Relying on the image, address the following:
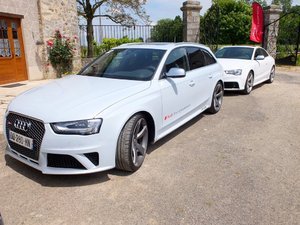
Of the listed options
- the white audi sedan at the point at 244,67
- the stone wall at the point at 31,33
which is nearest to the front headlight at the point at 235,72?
the white audi sedan at the point at 244,67

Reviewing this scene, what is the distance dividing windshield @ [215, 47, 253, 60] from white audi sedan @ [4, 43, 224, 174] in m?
4.80

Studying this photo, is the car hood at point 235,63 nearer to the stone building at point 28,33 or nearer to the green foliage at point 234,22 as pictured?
the stone building at point 28,33

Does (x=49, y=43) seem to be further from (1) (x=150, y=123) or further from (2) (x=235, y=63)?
(1) (x=150, y=123)

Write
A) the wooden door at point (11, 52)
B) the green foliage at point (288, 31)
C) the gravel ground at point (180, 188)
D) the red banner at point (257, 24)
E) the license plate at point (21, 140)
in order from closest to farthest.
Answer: the gravel ground at point (180, 188), the license plate at point (21, 140), the wooden door at point (11, 52), the red banner at point (257, 24), the green foliage at point (288, 31)

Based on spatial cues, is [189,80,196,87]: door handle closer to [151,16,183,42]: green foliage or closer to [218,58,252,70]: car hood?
[218,58,252,70]: car hood

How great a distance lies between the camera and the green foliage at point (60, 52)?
34.3 ft

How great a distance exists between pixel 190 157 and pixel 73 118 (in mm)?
1898

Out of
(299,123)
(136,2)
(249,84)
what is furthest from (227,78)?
(136,2)

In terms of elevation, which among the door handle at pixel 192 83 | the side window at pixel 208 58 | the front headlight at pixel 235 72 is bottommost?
the front headlight at pixel 235 72

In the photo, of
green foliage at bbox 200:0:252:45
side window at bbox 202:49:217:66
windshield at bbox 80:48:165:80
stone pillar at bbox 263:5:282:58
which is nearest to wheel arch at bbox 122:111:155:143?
windshield at bbox 80:48:165:80

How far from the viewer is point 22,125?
130 inches

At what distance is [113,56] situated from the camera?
491 cm

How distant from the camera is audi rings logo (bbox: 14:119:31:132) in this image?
10.6 feet

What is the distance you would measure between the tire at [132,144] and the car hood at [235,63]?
5.15 m
